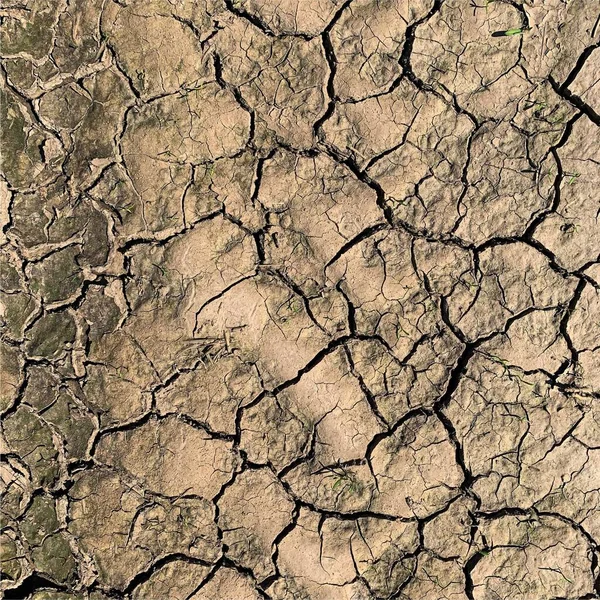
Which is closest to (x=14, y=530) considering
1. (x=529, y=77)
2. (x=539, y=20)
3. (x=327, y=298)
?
(x=327, y=298)

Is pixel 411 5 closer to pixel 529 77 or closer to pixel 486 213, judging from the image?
pixel 529 77

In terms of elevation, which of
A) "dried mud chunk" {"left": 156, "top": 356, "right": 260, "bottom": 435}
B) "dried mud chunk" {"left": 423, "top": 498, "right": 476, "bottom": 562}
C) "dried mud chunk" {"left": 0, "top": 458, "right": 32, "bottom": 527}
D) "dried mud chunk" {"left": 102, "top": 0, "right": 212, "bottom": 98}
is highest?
"dried mud chunk" {"left": 102, "top": 0, "right": 212, "bottom": 98}

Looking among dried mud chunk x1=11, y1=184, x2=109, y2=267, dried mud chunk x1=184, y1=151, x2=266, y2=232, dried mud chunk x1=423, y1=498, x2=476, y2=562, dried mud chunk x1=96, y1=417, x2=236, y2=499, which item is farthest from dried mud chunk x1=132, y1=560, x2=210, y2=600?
dried mud chunk x1=184, y1=151, x2=266, y2=232

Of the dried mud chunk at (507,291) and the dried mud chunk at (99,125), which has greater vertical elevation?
the dried mud chunk at (99,125)

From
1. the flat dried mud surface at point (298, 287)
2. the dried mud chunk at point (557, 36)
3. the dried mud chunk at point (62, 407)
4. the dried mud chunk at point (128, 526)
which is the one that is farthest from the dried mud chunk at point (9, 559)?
the dried mud chunk at point (557, 36)

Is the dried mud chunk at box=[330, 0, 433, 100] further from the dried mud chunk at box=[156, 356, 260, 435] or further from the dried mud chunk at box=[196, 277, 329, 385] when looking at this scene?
the dried mud chunk at box=[156, 356, 260, 435]

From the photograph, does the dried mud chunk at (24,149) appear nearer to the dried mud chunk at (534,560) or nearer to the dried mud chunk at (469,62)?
the dried mud chunk at (469,62)

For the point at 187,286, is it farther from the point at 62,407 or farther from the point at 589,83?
the point at 589,83
